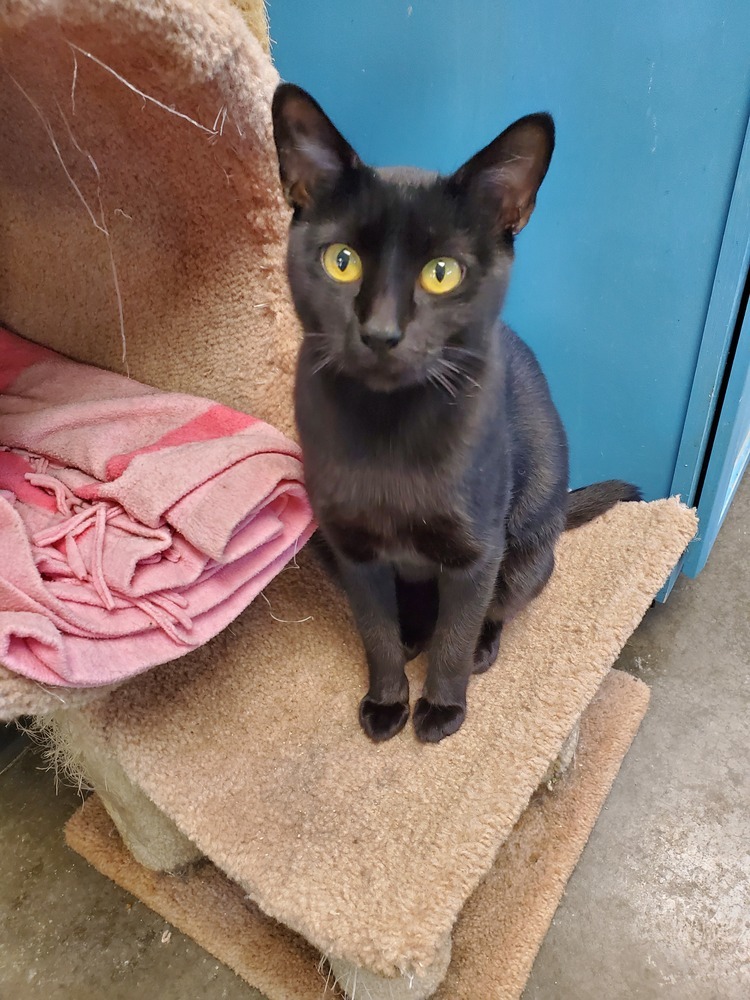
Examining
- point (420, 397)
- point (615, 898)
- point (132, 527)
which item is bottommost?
point (615, 898)

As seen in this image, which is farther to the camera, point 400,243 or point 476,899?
point 476,899

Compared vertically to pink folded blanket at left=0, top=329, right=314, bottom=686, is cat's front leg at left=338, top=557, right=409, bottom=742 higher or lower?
lower

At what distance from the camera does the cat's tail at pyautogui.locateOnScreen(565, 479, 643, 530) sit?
1.04m

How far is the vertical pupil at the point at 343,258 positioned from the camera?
597 millimetres

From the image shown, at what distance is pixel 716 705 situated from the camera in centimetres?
121

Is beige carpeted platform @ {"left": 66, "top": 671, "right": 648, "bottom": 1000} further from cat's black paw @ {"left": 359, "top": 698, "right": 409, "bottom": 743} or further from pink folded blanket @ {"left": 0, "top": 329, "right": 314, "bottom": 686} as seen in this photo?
pink folded blanket @ {"left": 0, "top": 329, "right": 314, "bottom": 686}

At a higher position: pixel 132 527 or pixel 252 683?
pixel 132 527

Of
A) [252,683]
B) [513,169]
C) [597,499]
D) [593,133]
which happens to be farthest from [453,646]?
[593,133]

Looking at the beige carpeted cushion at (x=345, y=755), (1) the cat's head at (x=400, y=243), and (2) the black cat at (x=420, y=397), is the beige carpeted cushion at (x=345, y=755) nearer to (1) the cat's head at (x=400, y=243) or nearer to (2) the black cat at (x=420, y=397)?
(2) the black cat at (x=420, y=397)

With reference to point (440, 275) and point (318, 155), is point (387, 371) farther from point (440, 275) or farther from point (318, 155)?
point (318, 155)

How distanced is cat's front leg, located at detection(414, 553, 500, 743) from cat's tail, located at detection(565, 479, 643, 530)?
0.30 metres

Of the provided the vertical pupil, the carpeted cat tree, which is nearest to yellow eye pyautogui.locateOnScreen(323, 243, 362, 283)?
the vertical pupil

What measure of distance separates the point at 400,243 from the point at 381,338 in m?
0.09

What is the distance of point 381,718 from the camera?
0.84 m
